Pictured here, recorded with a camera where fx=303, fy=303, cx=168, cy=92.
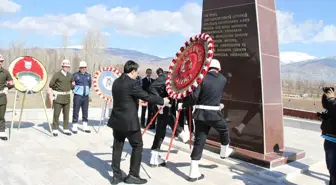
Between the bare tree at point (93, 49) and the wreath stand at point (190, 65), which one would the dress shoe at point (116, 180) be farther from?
the bare tree at point (93, 49)

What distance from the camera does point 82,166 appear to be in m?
5.04

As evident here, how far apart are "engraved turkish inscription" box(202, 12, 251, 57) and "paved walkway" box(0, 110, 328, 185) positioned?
224cm

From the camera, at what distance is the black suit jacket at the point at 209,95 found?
4.46 m

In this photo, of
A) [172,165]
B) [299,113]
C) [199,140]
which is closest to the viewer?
[199,140]

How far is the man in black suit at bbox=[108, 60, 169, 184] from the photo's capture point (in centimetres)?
408

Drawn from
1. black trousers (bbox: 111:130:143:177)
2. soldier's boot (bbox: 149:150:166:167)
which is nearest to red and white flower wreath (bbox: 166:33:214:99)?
black trousers (bbox: 111:130:143:177)

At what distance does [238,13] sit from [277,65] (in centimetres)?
129

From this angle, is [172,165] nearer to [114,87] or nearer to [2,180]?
[114,87]

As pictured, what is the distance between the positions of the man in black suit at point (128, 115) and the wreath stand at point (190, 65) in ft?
1.59

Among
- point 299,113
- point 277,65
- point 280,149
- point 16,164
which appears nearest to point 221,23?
point 277,65

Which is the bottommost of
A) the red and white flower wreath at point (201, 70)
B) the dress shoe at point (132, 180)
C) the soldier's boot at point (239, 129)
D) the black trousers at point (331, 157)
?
the dress shoe at point (132, 180)

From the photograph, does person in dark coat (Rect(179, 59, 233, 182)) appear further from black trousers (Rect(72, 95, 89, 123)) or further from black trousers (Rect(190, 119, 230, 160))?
black trousers (Rect(72, 95, 89, 123))

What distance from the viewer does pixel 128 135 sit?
4.18 meters

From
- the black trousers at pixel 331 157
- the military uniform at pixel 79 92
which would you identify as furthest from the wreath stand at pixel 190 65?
the military uniform at pixel 79 92
